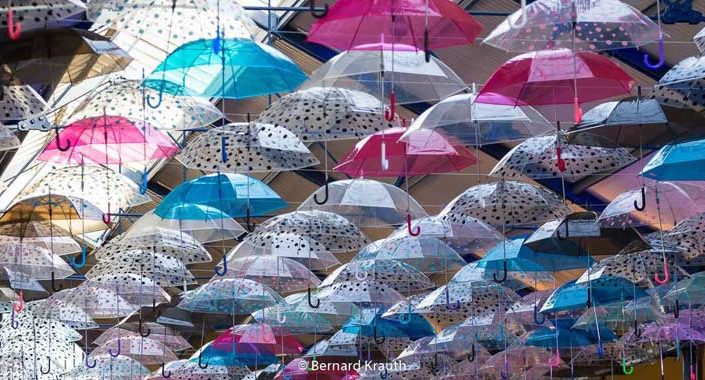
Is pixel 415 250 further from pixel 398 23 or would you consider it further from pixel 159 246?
pixel 398 23

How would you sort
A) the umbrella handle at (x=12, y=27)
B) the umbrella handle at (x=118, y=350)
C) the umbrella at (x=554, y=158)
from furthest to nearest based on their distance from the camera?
1. the umbrella handle at (x=118, y=350)
2. the umbrella at (x=554, y=158)
3. the umbrella handle at (x=12, y=27)

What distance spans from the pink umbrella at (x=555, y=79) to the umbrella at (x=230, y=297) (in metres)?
9.42

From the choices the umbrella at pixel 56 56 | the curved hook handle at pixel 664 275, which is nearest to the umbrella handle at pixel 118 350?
the curved hook handle at pixel 664 275

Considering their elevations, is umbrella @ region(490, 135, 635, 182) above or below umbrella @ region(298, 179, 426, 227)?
above

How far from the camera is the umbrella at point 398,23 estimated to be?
1066 cm

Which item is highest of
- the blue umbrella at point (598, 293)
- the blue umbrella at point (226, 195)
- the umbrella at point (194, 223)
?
the blue umbrella at point (226, 195)

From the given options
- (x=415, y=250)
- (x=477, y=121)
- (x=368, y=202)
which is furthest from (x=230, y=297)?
(x=477, y=121)

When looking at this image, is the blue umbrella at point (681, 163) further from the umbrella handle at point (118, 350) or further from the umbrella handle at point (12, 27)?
the umbrella handle at point (118, 350)

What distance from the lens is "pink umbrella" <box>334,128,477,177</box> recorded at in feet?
46.9

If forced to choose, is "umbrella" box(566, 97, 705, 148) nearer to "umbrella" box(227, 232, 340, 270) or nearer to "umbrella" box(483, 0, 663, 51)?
"umbrella" box(483, 0, 663, 51)

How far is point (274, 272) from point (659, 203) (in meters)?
6.26

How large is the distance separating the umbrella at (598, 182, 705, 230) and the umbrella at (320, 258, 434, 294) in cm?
422

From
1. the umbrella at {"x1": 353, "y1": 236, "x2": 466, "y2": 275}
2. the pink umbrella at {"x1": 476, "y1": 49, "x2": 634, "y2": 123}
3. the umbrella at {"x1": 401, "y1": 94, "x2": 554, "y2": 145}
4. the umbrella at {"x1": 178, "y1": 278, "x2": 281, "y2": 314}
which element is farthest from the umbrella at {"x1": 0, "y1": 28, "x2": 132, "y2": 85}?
the umbrella at {"x1": 178, "y1": 278, "x2": 281, "y2": 314}

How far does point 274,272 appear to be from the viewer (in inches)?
821
